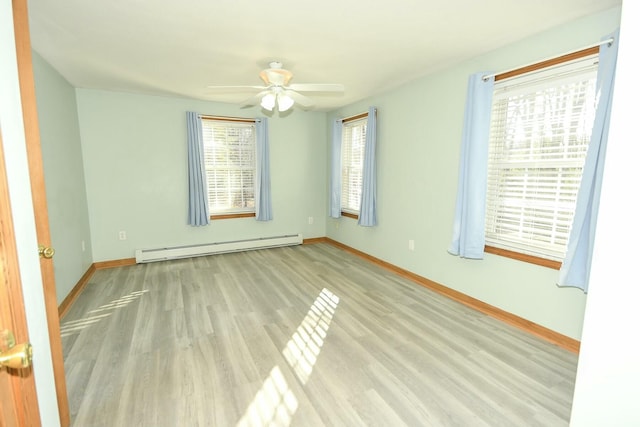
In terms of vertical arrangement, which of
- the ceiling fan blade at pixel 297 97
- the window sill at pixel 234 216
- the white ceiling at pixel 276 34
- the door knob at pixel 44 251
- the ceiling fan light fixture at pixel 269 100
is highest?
the white ceiling at pixel 276 34

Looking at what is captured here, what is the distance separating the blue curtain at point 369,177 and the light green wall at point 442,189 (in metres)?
0.10

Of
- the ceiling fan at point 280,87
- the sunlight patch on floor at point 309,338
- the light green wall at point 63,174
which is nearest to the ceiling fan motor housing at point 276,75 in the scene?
the ceiling fan at point 280,87

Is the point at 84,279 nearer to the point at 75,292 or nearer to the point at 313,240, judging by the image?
the point at 75,292

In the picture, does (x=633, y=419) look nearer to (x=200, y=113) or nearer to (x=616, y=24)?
(x=616, y=24)

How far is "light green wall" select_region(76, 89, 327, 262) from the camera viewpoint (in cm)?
402

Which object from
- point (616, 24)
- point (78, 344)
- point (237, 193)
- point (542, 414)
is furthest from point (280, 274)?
point (616, 24)

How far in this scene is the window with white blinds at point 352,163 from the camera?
4730mm

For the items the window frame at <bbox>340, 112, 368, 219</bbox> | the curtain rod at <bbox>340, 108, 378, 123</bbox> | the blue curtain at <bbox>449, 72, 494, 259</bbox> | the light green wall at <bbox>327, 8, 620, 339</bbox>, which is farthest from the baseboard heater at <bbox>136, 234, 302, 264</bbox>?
the blue curtain at <bbox>449, 72, 494, 259</bbox>

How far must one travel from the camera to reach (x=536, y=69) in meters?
2.40

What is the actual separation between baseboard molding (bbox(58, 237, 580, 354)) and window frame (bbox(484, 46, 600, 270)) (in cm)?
52

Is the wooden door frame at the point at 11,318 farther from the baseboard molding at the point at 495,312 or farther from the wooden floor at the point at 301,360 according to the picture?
the baseboard molding at the point at 495,312

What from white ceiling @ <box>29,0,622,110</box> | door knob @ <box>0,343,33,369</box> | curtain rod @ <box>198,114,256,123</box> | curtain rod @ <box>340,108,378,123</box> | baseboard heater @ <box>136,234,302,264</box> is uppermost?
A: white ceiling @ <box>29,0,622,110</box>

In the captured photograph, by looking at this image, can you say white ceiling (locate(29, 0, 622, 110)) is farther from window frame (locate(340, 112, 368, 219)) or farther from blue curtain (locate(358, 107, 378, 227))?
window frame (locate(340, 112, 368, 219))

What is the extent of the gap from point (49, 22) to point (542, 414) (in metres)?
4.05
